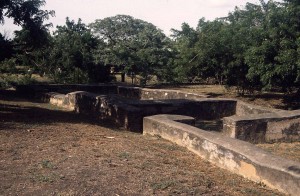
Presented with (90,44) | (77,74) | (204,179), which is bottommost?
(204,179)

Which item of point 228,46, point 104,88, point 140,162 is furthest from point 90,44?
point 140,162

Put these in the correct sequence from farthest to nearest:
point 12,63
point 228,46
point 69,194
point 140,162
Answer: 1. point 12,63
2. point 228,46
3. point 140,162
4. point 69,194

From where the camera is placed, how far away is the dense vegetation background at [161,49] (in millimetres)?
11633

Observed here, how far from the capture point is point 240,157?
5.55m

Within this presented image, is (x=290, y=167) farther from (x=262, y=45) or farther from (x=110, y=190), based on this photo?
(x=262, y=45)

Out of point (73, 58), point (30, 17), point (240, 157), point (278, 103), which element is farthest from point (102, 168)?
point (73, 58)

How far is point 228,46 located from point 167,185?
39.2 feet

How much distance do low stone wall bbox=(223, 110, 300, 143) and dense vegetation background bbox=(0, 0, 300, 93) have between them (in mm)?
2234

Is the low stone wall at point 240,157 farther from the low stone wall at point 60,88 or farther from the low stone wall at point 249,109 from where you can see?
the low stone wall at point 60,88

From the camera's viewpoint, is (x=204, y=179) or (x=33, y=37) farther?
(x=33, y=37)

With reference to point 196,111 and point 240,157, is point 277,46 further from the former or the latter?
point 240,157

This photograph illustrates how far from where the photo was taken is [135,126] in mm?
9805

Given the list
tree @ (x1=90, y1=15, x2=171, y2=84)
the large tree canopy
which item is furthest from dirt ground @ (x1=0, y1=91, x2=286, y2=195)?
tree @ (x1=90, y1=15, x2=171, y2=84)

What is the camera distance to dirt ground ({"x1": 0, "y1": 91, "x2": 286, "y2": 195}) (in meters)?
4.31
